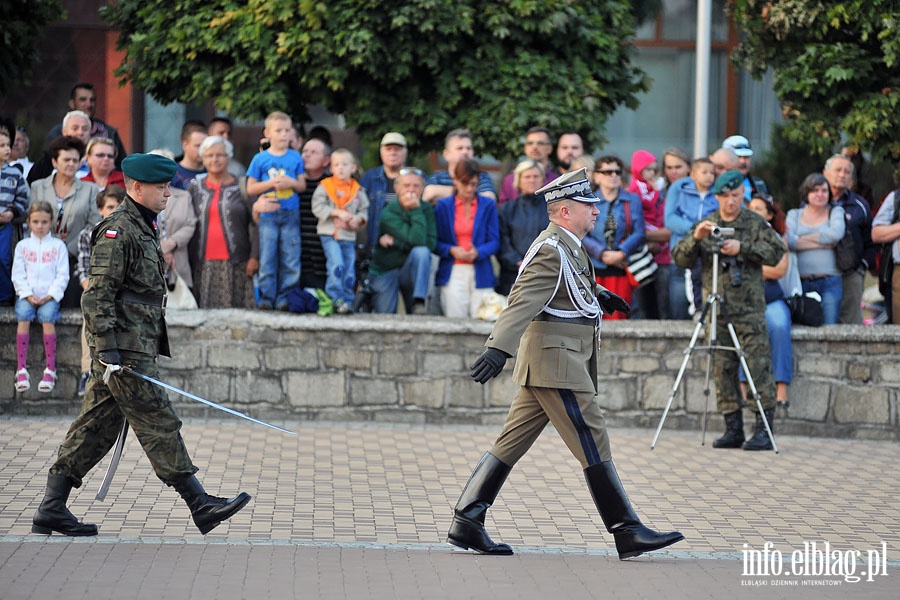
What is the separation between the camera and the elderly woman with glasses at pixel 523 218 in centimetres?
1247

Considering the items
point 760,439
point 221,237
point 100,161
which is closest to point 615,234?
point 760,439

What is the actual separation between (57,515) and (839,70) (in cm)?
846

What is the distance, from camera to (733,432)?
11297 millimetres

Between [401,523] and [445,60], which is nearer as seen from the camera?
[401,523]

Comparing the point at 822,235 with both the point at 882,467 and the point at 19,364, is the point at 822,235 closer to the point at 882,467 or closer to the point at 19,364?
the point at 882,467

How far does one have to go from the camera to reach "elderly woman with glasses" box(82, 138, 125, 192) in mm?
12227

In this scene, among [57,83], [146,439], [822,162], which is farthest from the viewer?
[57,83]

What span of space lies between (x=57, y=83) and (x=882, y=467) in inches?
602

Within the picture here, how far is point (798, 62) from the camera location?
13.6 m

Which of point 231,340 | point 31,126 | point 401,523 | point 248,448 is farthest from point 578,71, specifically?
point 31,126

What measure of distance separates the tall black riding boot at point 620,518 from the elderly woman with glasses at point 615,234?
526 cm

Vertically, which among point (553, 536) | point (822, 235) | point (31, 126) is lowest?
point (553, 536)

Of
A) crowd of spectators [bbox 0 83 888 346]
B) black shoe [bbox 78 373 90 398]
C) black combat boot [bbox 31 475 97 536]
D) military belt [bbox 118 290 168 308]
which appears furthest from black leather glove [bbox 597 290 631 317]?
black shoe [bbox 78 373 90 398]

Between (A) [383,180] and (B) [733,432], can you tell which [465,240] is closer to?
(A) [383,180]
